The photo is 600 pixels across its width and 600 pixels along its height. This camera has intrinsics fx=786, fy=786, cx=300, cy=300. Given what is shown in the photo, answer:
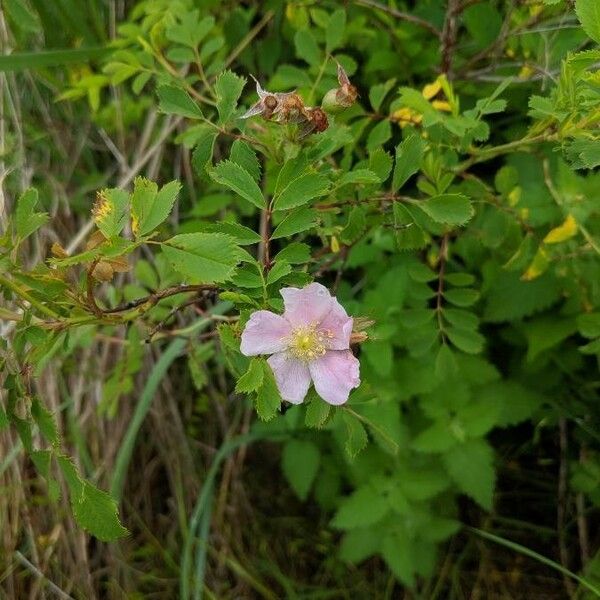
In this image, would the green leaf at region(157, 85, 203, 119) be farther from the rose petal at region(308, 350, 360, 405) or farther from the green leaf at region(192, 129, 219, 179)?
the rose petal at region(308, 350, 360, 405)

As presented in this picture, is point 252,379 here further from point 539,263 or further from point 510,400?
point 510,400

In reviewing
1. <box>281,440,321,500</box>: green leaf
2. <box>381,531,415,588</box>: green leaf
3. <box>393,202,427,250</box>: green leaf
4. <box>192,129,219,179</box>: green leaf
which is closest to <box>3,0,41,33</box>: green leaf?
<box>192,129,219,179</box>: green leaf

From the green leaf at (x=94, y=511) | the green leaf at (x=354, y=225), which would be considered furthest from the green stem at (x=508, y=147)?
the green leaf at (x=94, y=511)

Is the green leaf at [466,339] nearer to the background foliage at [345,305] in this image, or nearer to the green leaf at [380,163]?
the background foliage at [345,305]

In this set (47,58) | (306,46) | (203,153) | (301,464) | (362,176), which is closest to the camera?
(362,176)

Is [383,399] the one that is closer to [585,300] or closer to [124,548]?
[585,300]

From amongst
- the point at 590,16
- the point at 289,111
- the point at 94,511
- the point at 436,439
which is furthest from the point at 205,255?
the point at 436,439

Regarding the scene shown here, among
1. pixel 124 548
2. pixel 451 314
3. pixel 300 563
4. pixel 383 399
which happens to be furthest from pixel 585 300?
pixel 124 548
